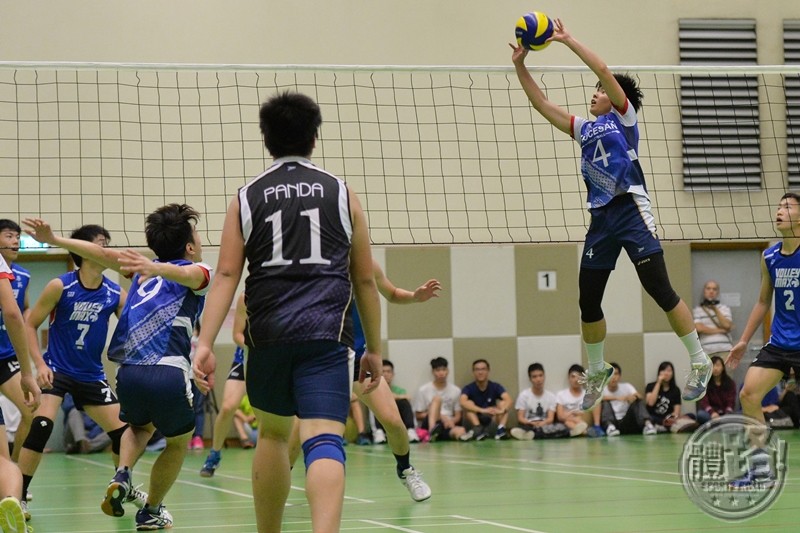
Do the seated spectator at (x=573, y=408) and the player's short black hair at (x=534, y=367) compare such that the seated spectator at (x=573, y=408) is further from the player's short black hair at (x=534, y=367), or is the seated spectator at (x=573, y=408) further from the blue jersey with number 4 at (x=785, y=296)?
the blue jersey with number 4 at (x=785, y=296)

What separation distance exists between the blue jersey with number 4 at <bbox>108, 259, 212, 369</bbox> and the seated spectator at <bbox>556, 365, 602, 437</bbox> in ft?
32.0

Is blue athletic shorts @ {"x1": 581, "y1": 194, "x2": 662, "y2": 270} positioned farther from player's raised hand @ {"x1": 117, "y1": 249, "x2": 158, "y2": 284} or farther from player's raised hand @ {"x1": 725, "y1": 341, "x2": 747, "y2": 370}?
player's raised hand @ {"x1": 117, "y1": 249, "x2": 158, "y2": 284}

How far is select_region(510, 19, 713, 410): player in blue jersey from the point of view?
7.38m

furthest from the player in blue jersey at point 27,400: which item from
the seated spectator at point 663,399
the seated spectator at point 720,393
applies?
the seated spectator at point 720,393

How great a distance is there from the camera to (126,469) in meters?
7.18

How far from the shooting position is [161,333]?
6.64 m

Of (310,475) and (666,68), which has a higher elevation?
(666,68)

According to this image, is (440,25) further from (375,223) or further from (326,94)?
(375,223)

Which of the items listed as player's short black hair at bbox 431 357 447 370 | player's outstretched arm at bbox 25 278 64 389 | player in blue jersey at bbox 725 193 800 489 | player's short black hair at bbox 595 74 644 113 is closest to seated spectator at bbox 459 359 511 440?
player's short black hair at bbox 431 357 447 370

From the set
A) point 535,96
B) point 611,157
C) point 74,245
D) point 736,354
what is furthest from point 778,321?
point 74,245

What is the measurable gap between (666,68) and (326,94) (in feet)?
24.6

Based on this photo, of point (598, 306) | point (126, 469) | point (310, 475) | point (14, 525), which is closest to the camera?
point (310, 475)

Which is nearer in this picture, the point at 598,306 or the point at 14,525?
the point at 14,525

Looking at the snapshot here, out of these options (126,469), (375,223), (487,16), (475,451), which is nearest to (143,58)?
(375,223)
